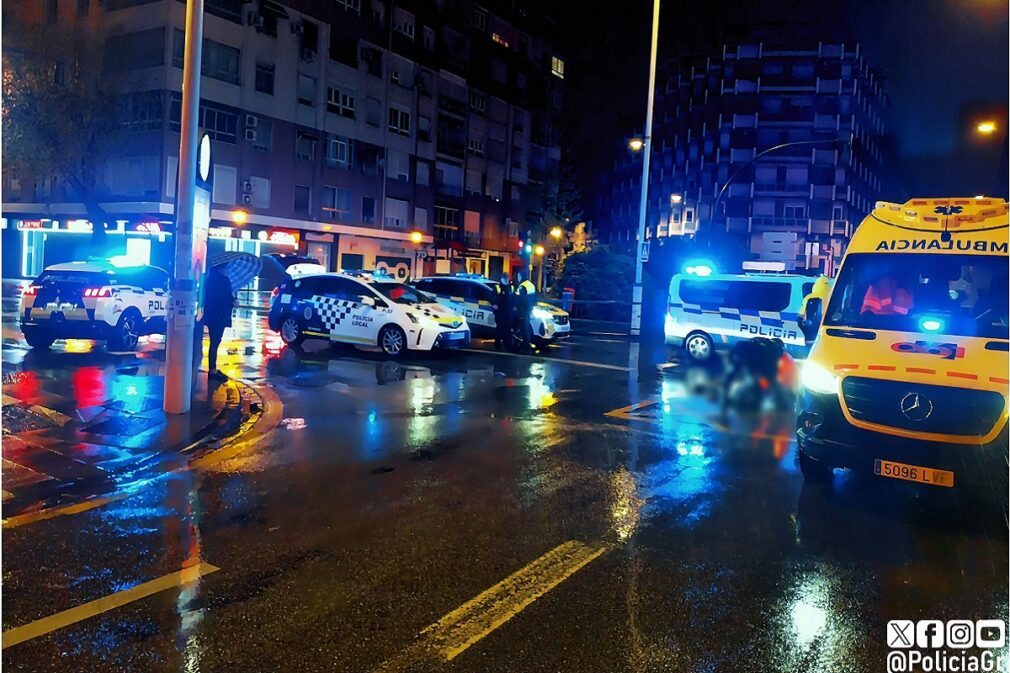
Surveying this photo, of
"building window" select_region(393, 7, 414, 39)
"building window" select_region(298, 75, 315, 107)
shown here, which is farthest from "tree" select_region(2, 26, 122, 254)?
"building window" select_region(393, 7, 414, 39)

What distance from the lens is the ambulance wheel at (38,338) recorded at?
14219 mm

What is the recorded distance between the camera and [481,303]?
19469 mm

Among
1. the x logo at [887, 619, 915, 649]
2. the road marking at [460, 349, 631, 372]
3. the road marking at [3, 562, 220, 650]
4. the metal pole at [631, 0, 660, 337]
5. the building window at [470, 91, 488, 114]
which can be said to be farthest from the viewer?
the building window at [470, 91, 488, 114]

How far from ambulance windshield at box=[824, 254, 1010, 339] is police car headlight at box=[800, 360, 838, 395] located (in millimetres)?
675

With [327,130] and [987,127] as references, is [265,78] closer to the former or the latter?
[327,130]

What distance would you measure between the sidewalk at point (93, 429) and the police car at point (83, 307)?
1.91 m

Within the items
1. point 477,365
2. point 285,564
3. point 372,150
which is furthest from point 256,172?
point 285,564

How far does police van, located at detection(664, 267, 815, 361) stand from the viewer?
16.0m

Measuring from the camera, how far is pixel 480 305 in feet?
63.9

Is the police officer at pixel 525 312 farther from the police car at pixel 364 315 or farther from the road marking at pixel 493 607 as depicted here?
the road marking at pixel 493 607

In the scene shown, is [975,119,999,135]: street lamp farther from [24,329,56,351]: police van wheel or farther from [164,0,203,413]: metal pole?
[24,329,56,351]: police van wheel

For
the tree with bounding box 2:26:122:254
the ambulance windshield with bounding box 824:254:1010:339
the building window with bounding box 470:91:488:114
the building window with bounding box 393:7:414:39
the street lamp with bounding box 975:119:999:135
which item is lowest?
the ambulance windshield with bounding box 824:254:1010:339

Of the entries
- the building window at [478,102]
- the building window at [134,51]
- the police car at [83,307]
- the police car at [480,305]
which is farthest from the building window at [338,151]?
the police car at [83,307]

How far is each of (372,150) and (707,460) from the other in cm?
3812
